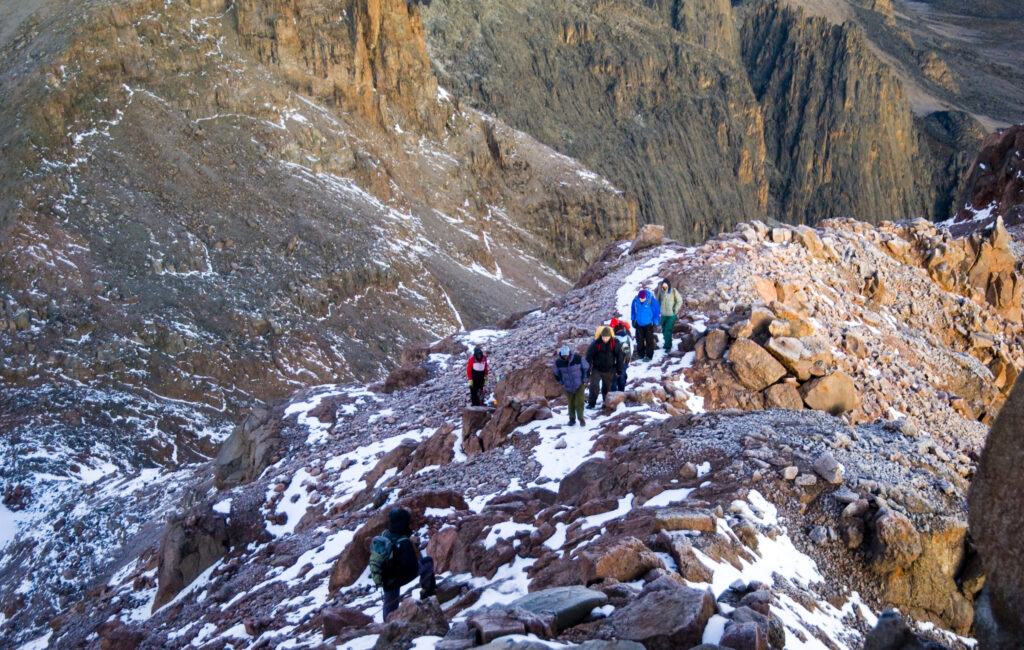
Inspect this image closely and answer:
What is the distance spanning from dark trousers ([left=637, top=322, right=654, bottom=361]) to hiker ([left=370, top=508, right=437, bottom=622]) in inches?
286

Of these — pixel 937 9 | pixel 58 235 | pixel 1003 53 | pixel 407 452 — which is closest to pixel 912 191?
pixel 1003 53

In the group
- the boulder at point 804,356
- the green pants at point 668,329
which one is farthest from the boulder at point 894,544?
the green pants at point 668,329

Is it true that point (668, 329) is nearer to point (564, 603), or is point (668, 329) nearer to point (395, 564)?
point (395, 564)

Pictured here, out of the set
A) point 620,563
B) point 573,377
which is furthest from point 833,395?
point 620,563

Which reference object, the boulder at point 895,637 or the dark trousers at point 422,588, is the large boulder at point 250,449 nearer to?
the dark trousers at point 422,588

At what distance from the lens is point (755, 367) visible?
13273 mm

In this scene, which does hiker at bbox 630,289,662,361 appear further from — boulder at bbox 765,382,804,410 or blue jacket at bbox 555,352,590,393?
blue jacket at bbox 555,352,590,393

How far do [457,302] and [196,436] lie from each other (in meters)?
21.2

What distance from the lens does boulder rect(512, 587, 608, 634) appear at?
5.94 m

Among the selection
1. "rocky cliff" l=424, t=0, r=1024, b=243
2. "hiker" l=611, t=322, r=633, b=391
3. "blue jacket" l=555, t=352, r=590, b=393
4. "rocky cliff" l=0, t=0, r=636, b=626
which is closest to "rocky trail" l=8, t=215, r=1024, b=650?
"hiker" l=611, t=322, r=633, b=391

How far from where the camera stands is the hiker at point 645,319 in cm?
1413

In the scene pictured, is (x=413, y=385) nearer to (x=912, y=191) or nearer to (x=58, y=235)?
(x=58, y=235)

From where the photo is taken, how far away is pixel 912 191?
412 ft

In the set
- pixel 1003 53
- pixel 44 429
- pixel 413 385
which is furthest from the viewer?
pixel 1003 53
